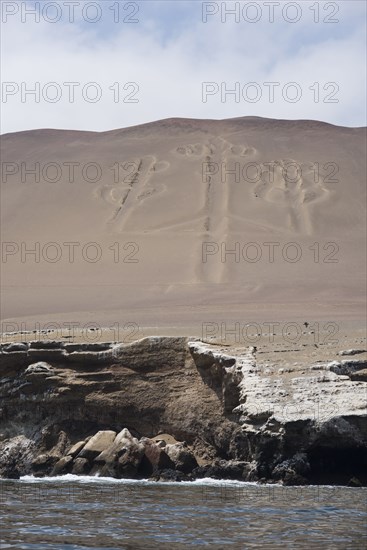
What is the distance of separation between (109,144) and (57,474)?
61762mm

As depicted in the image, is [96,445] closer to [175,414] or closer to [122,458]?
[122,458]

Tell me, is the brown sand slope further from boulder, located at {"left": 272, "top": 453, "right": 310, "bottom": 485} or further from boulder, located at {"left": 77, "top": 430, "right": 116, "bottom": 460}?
boulder, located at {"left": 272, "top": 453, "right": 310, "bottom": 485}

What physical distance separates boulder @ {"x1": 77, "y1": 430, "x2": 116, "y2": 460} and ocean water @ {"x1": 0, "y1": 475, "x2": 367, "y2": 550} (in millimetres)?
957

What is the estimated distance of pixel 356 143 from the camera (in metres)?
79.2

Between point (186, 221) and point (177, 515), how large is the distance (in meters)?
47.0

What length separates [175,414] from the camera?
2150 cm

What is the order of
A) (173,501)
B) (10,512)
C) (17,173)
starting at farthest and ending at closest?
1. (17,173)
2. (173,501)
3. (10,512)

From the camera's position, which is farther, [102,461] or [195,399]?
[195,399]

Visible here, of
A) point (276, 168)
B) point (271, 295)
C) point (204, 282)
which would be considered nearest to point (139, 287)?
point (204, 282)

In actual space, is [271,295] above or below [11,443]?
above

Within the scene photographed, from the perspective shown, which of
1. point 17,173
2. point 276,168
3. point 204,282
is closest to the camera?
point 204,282

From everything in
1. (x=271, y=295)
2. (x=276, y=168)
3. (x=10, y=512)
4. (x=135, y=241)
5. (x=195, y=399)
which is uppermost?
(x=276, y=168)

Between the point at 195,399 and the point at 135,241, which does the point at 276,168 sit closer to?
the point at 135,241

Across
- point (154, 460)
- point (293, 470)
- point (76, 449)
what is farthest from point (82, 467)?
point (293, 470)
